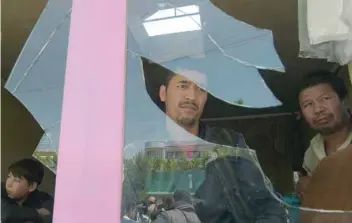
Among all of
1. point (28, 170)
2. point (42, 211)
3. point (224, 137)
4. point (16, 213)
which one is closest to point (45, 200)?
point (42, 211)

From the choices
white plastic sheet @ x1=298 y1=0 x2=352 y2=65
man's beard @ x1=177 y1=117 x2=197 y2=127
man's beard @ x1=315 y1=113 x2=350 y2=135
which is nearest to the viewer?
white plastic sheet @ x1=298 y1=0 x2=352 y2=65

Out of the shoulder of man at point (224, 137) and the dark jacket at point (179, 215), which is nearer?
the dark jacket at point (179, 215)

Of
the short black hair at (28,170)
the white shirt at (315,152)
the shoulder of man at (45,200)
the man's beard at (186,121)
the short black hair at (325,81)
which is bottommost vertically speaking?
the shoulder of man at (45,200)

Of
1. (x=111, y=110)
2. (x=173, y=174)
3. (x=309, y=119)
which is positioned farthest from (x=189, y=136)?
(x=309, y=119)

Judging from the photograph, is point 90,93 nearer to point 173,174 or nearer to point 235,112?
point 173,174

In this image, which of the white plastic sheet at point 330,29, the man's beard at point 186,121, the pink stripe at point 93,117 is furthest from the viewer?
the man's beard at point 186,121

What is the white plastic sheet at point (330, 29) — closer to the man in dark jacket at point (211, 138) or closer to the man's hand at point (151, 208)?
the man in dark jacket at point (211, 138)

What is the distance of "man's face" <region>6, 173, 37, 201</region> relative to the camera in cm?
86

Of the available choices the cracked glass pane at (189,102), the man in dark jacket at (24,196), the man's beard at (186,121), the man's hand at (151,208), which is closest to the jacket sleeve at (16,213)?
the man in dark jacket at (24,196)

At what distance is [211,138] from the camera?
2.88 ft

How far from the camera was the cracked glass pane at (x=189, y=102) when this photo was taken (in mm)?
761

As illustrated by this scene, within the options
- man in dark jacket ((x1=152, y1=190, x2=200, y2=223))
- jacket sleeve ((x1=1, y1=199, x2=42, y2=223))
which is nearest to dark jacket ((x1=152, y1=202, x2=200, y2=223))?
man in dark jacket ((x1=152, y1=190, x2=200, y2=223))

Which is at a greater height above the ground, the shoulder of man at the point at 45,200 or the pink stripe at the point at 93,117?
the pink stripe at the point at 93,117

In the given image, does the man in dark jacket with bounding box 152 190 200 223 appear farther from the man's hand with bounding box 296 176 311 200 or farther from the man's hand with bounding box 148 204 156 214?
the man's hand with bounding box 296 176 311 200
